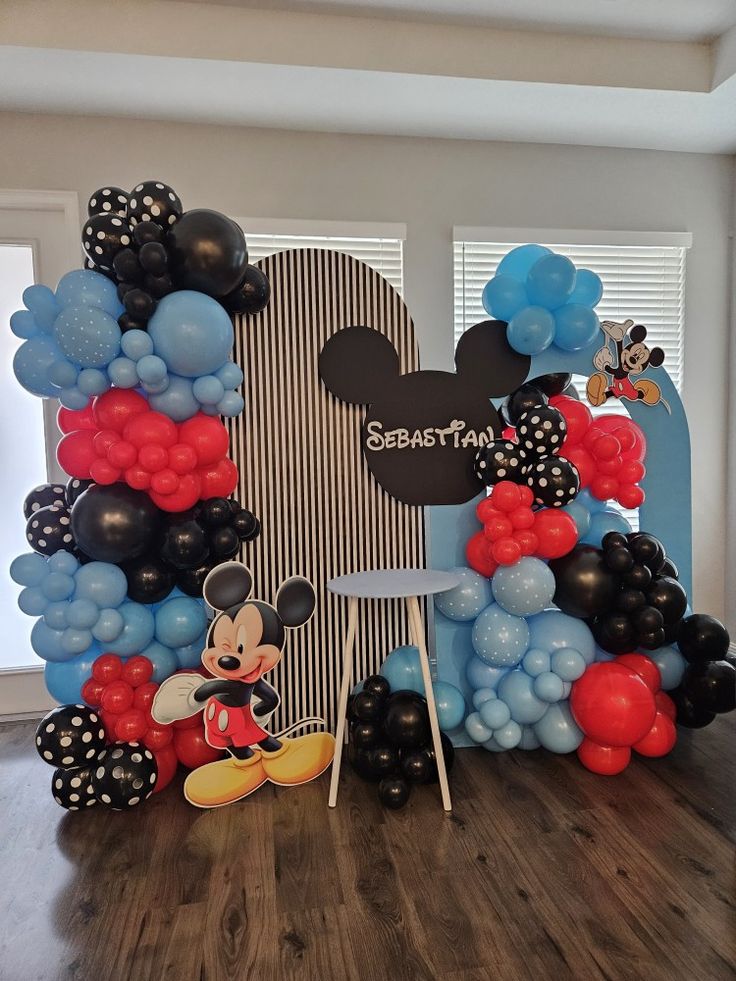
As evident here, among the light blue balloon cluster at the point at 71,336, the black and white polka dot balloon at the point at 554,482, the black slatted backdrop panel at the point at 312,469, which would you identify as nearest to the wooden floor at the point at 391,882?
the black slatted backdrop panel at the point at 312,469

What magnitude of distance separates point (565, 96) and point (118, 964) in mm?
3440

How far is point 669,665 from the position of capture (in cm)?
264

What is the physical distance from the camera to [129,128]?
10.1ft

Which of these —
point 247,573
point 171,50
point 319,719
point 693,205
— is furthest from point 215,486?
point 693,205

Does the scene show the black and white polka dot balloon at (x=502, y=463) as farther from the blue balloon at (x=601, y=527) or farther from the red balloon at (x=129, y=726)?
the red balloon at (x=129, y=726)

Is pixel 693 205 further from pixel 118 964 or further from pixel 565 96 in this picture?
pixel 118 964

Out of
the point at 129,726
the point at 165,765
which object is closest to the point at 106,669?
the point at 129,726

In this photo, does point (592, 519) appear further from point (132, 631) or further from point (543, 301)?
point (132, 631)

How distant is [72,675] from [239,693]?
1.92 feet

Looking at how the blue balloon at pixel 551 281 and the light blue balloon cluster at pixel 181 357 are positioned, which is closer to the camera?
the light blue balloon cluster at pixel 181 357

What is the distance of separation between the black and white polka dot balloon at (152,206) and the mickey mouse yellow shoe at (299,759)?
A: 73.2 inches

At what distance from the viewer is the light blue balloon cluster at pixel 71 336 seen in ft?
7.12

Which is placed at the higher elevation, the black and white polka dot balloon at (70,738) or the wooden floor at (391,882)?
the black and white polka dot balloon at (70,738)

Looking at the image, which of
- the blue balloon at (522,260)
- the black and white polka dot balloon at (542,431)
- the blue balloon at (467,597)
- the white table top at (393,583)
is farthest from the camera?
the blue balloon at (522,260)
